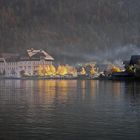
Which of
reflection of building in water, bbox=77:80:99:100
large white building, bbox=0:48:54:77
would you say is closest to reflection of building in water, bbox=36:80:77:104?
reflection of building in water, bbox=77:80:99:100

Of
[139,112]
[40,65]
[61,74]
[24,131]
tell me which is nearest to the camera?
[24,131]

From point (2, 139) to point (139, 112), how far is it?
8.07 metres

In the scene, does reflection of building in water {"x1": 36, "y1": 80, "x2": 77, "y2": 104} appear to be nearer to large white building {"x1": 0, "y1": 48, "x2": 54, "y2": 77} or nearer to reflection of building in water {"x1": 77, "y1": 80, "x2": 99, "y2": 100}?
reflection of building in water {"x1": 77, "y1": 80, "x2": 99, "y2": 100}

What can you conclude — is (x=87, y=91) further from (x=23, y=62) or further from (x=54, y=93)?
(x=23, y=62)

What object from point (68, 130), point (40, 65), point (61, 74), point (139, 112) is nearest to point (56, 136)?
point (68, 130)

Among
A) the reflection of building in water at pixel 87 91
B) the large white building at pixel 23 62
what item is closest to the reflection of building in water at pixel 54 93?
the reflection of building in water at pixel 87 91

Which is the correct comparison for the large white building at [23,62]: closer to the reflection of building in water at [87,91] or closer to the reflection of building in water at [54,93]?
the reflection of building in water at [87,91]

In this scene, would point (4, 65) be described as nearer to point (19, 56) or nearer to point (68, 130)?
point (19, 56)

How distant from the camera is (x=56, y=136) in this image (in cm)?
1353

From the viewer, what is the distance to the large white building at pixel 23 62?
458ft

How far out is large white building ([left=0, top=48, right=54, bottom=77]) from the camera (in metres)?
140

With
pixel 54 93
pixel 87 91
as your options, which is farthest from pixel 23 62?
pixel 54 93

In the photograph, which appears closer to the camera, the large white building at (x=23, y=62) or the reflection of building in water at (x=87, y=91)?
the reflection of building in water at (x=87, y=91)

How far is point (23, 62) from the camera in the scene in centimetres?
14338
